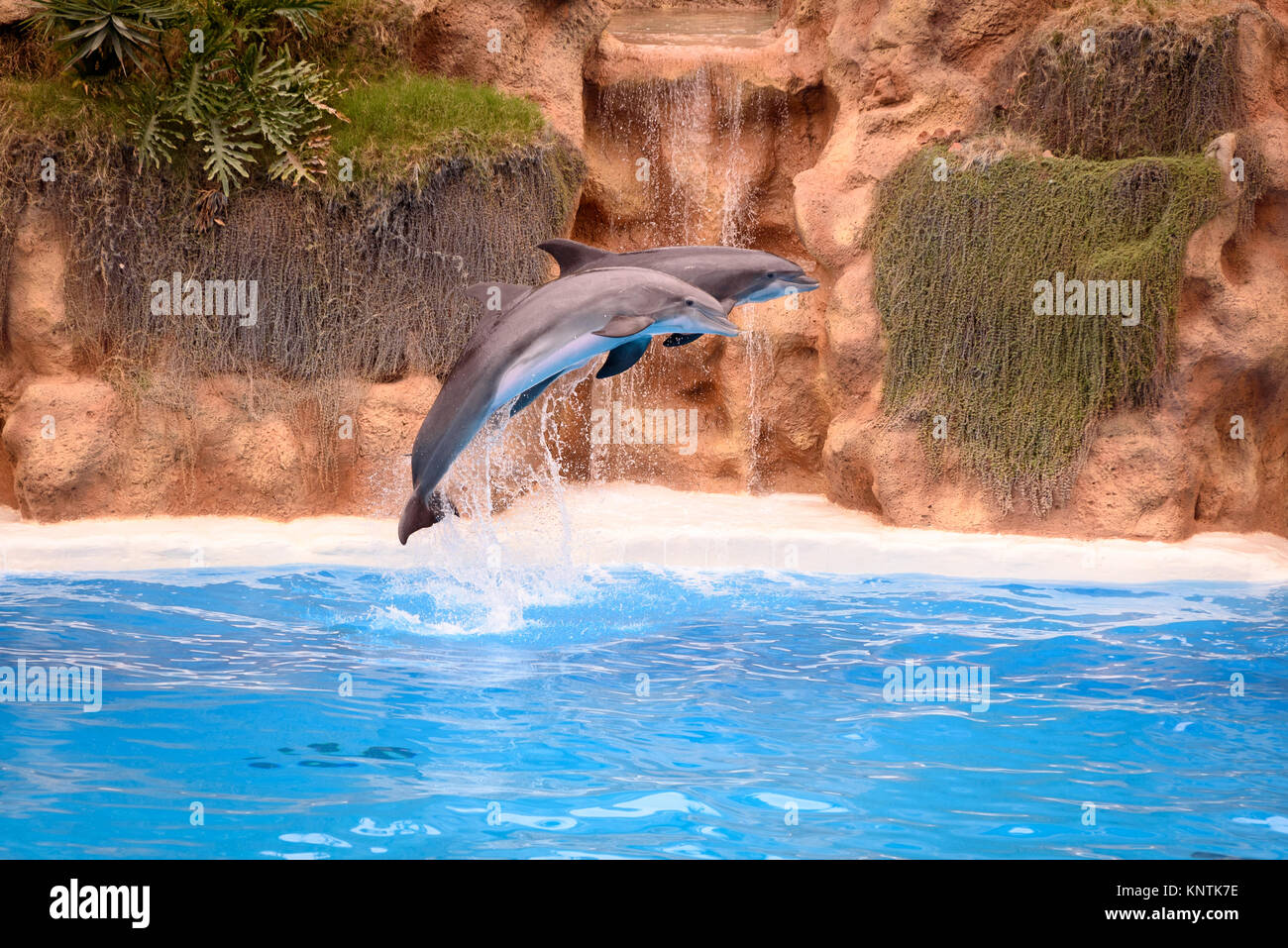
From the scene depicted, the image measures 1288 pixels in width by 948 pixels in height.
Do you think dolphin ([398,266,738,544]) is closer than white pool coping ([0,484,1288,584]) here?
Yes

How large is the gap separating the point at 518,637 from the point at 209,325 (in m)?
4.41

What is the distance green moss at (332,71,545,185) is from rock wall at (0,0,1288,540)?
537 mm

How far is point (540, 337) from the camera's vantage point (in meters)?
5.76

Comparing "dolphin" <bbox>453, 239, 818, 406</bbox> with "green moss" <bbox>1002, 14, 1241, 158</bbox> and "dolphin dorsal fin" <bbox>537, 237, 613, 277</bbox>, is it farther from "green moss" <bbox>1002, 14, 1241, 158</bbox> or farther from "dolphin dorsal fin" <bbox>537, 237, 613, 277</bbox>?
"green moss" <bbox>1002, 14, 1241, 158</bbox>

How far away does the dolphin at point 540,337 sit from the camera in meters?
5.62

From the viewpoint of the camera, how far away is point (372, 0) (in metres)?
9.72

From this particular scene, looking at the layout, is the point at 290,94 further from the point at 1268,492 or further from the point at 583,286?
the point at 1268,492

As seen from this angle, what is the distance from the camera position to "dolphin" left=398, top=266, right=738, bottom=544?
5.62 metres

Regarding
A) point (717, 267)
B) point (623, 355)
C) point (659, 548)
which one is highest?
point (717, 267)

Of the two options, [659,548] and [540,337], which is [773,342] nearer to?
Answer: [659,548]
